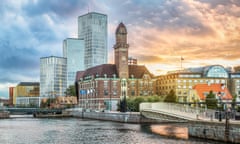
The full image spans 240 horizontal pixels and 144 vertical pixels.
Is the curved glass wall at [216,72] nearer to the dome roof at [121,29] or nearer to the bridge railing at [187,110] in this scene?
the dome roof at [121,29]

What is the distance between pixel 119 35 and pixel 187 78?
39.6 meters

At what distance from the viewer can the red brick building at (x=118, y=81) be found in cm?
16312

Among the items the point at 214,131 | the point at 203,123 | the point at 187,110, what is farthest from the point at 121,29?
the point at 214,131

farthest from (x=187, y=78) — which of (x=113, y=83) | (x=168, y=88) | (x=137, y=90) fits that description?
(x=113, y=83)

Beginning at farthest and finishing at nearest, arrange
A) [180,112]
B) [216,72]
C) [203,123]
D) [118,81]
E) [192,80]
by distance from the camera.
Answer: [216,72], [192,80], [118,81], [180,112], [203,123]

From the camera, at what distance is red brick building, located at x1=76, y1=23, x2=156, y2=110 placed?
16312 centimetres

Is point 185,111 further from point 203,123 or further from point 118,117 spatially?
point 118,117

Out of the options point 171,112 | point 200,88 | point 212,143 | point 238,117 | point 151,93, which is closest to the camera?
point 212,143

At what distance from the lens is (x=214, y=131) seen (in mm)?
48906

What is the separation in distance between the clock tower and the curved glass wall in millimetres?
42587

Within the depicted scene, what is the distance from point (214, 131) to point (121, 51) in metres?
115

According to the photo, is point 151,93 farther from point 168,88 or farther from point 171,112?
point 171,112

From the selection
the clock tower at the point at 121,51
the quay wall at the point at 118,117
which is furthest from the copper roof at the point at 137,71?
the quay wall at the point at 118,117

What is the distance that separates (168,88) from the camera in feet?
603
